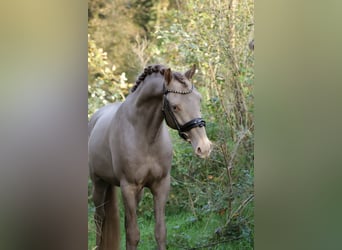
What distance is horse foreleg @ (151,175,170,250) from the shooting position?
321 cm

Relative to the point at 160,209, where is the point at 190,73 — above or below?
above

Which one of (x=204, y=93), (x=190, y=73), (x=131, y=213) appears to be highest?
(x=190, y=73)

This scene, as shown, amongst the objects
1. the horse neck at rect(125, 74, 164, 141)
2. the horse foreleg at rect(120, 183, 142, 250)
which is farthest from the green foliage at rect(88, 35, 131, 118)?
the horse foreleg at rect(120, 183, 142, 250)

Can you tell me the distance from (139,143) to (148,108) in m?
0.20

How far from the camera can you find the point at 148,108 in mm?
3127

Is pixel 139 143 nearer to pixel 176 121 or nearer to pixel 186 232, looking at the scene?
pixel 176 121

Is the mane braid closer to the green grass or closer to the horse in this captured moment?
the horse

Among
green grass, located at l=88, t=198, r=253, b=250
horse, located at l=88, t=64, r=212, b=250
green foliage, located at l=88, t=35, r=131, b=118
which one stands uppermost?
green foliage, located at l=88, t=35, r=131, b=118

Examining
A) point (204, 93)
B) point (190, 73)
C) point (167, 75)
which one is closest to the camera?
point (167, 75)

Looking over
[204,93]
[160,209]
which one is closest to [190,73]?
[204,93]

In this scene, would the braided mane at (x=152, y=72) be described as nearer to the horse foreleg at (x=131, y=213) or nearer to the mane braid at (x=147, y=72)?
the mane braid at (x=147, y=72)

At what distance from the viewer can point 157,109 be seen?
123 inches
